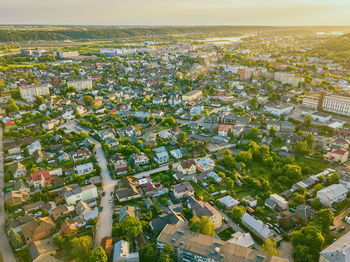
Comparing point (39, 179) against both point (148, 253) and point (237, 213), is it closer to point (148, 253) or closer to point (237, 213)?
point (148, 253)

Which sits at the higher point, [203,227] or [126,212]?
[203,227]

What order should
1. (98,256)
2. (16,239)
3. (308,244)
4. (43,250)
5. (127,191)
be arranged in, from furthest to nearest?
(127,191) < (16,239) < (43,250) < (308,244) < (98,256)

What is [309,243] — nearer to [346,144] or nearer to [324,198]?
[324,198]

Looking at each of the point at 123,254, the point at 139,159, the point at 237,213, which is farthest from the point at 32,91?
the point at 237,213

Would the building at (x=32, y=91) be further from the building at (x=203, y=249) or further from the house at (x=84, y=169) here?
the building at (x=203, y=249)

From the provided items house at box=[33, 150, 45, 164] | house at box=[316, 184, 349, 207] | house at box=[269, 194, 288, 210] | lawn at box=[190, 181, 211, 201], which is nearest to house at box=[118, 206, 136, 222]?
lawn at box=[190, 181, 211, 201]

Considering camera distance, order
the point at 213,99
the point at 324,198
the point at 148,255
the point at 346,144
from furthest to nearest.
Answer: the point at 213,99
the point at 346,144
the point at 324,198
the point at 148,255

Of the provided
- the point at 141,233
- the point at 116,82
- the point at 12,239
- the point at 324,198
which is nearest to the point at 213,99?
the point at 116,82
